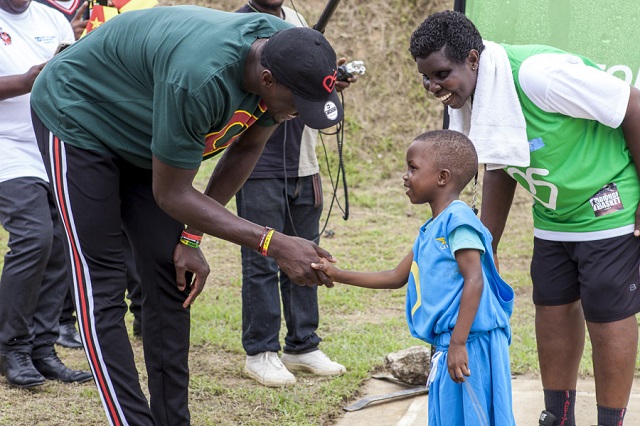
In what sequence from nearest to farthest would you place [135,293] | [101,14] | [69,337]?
1. [101,14]
2. [135,293]
3. [69,337]

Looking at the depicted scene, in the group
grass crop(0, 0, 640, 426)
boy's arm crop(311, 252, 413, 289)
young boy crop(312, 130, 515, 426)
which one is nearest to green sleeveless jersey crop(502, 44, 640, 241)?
young boy crop(312, 130, 515, 426)

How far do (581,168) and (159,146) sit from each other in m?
1.78

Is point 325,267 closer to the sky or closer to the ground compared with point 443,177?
closer to the ground

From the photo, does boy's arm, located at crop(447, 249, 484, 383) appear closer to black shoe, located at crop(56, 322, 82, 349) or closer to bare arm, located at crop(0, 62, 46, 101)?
bare arm, located at crop(0, 62, 46, 101)

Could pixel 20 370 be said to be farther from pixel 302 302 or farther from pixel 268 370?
pixel 302 302

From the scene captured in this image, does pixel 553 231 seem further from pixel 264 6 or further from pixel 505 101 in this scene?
pixel 264 6

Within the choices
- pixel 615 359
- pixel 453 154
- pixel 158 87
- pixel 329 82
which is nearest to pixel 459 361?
pixel 453 154

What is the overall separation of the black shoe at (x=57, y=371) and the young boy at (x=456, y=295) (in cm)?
205

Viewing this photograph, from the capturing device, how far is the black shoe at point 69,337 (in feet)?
18.1

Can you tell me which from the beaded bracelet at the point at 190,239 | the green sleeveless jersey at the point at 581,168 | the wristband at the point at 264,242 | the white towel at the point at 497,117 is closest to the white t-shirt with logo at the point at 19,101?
the beaded bracelet at the point at 190,239

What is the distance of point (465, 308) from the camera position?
10.5 ft

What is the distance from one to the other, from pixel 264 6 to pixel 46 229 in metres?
1.76

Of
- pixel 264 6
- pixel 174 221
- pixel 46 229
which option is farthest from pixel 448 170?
pixel 46 229

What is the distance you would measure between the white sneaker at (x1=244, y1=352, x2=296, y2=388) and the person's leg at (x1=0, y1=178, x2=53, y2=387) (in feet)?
3.76
